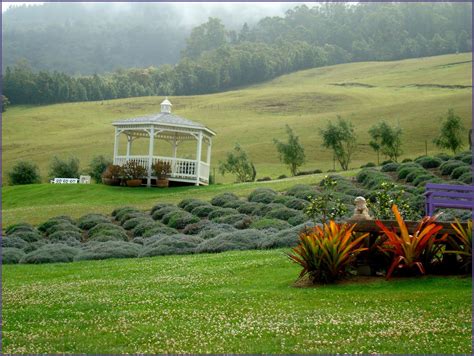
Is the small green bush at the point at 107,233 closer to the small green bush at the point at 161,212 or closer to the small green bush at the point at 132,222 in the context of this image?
the small green bush at the point at 132,222

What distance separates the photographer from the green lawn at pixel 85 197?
106 feet

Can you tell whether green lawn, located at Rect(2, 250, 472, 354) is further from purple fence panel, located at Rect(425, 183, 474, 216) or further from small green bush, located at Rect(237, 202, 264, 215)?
small green bush, located at Rect(237, 202, 264, 215)

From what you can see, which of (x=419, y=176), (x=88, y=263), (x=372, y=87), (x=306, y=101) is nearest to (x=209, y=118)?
(x=306, y=101)

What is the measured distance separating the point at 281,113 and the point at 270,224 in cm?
7908

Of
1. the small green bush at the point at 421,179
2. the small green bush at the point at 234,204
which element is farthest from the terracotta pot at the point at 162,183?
the small green bush at the point at 421,179

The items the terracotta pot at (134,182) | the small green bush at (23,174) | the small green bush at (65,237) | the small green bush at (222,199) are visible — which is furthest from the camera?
the small green bush at (23,174)

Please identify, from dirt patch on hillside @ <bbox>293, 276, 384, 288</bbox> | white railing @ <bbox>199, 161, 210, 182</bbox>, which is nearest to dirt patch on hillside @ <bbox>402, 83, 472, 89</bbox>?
white railing @ <bbox>199, 161, 210, 182</bbox>

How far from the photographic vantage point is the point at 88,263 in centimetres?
1838

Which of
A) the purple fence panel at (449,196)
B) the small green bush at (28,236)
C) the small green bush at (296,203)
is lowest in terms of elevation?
the small green bush at (28,236)

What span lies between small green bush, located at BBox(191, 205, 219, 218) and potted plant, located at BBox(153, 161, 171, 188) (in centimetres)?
1152

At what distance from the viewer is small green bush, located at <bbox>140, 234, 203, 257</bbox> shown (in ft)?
63.6

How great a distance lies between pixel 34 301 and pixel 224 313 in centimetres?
370

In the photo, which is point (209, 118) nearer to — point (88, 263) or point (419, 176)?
point (419, 176)

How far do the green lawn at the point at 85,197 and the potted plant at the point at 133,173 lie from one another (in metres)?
0.88
